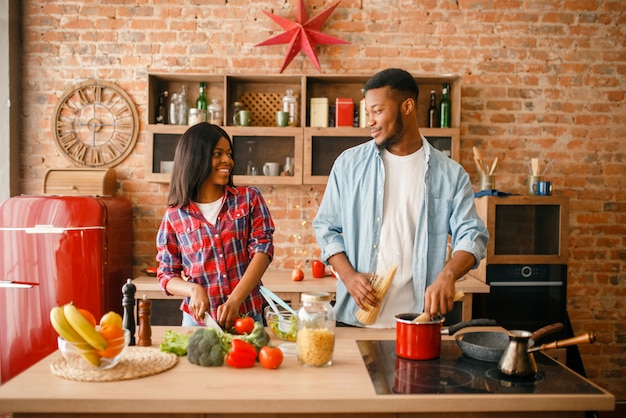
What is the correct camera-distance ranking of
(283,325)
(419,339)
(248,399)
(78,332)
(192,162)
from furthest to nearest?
(192,162), (283,325), (419,339), (78,332), (248,399)

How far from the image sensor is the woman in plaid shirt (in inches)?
77.4

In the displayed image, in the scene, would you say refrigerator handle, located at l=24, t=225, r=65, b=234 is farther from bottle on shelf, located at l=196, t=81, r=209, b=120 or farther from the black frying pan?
the black frying pan

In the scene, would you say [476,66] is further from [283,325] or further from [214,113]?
[283,325]

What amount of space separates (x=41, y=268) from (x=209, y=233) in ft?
5.42

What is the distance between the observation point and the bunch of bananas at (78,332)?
Answer: 1323 millimetres

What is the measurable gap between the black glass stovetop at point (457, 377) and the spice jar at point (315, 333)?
138mm

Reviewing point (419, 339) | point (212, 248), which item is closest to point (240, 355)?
point (419, 339)

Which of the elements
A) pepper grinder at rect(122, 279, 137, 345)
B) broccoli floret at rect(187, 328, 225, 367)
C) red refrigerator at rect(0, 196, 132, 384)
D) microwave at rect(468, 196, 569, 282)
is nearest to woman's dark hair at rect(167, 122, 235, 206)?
pepper grinder at rect(122, 279, 137, 345)

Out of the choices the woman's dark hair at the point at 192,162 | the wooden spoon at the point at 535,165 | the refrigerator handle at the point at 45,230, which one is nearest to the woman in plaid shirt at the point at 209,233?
the woman's dark hair at the point at 192,162

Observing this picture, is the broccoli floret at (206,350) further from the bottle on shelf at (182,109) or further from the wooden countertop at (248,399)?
the bottle on shelf at (182,109)

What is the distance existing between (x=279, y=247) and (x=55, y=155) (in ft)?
5.86

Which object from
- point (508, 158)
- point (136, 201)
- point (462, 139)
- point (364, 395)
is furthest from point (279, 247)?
point (364, 395)

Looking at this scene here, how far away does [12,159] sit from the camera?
143 inches

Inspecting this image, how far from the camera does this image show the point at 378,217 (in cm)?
201
